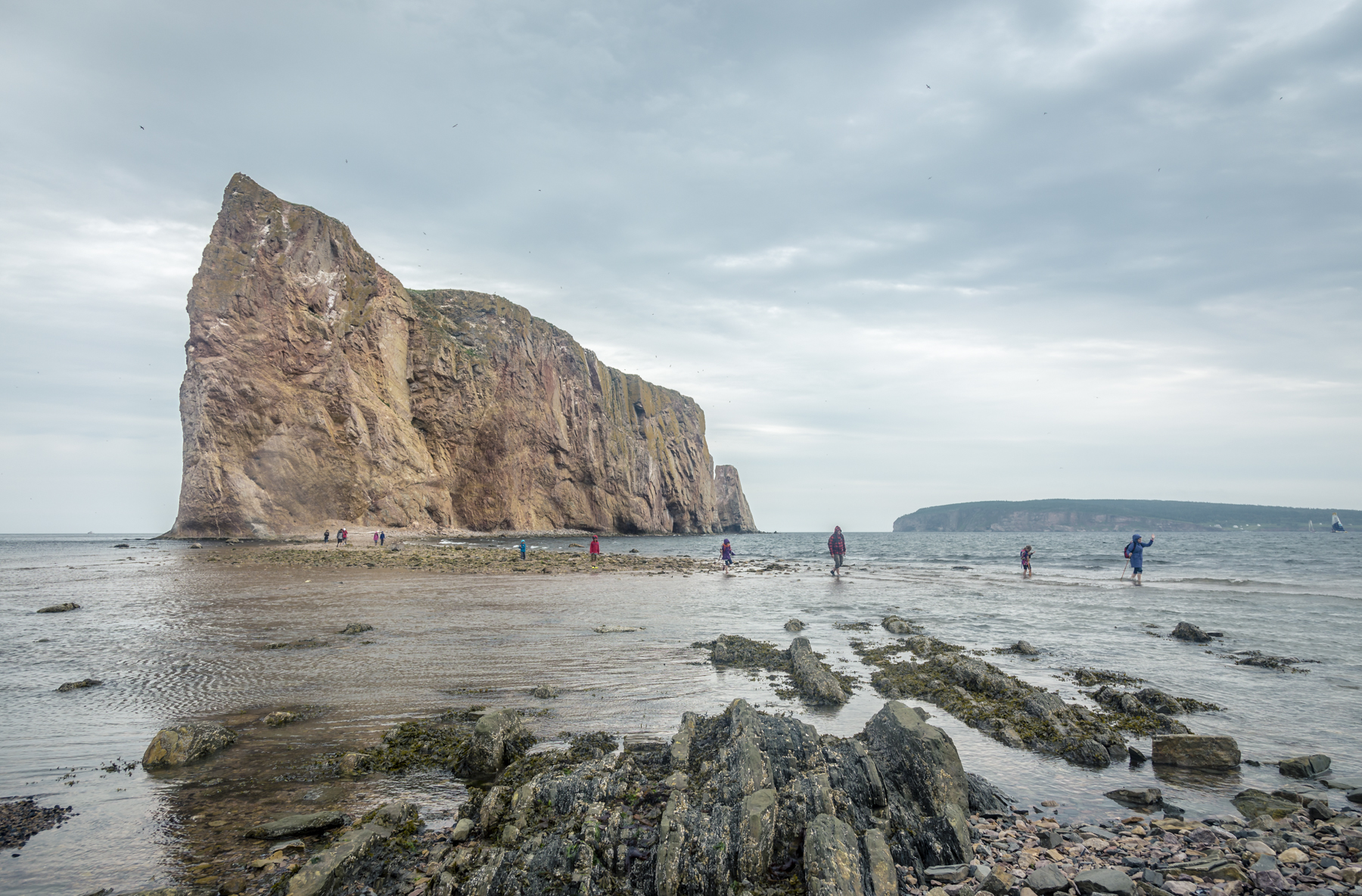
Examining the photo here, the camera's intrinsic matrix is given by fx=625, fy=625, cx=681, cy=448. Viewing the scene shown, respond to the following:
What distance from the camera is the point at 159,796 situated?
5.09m

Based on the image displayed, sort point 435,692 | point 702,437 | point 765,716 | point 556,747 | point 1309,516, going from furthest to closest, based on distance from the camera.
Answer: point 1309,516 < point 702,437 < point 435,692 < point 556,747 < point 765,716

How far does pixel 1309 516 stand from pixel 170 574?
237m

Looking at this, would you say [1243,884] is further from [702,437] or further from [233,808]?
[702,437]

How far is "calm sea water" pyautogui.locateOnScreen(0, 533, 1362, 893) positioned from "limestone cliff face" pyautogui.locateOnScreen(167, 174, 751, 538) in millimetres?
25957

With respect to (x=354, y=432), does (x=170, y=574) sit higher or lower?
lower

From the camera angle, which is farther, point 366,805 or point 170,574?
point 170,574

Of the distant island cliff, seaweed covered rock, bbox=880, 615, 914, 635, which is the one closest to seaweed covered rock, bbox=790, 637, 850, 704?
seaweed covered rock, bbox=880, 615, 914, 635

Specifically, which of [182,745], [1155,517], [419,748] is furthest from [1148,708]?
[1155,517]

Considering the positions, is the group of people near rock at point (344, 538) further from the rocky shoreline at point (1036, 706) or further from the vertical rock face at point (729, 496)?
the vertical rock face at point (729, 496)

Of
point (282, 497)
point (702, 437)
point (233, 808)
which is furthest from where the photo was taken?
point (702, 437)

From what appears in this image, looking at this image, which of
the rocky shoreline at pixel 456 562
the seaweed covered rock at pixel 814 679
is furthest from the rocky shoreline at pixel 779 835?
the rocky shoreline at pixel 456 562

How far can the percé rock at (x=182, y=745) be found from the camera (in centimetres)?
575

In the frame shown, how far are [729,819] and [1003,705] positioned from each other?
5395mm

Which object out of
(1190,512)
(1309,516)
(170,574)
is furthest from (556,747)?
(1309,516)
